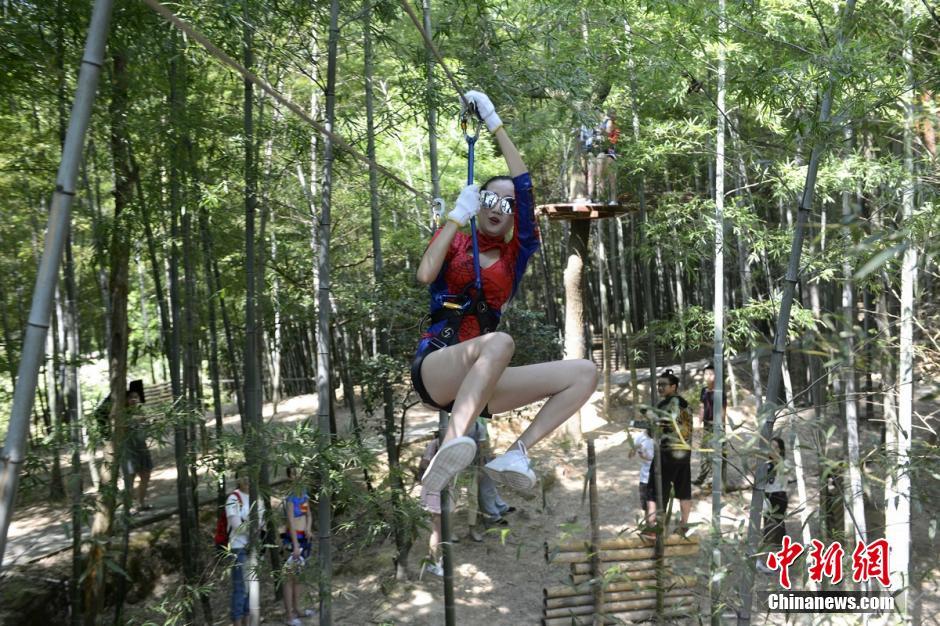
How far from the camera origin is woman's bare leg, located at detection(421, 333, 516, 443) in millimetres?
2229

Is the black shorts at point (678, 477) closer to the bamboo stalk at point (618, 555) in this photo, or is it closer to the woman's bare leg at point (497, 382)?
the bamboo stalk at point (618, 555)

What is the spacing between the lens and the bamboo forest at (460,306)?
2504mm

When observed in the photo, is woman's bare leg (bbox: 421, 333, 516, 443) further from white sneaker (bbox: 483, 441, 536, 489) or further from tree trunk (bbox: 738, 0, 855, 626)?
tree trunk (bbox: 738, 0, 855, 626)

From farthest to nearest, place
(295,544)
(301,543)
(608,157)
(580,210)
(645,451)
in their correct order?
(608,157)
(580,210)
(301,543)
(295,544)
(645,451)

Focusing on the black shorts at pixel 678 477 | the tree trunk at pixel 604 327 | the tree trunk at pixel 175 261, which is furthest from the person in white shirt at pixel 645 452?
the tree trunk at pixel 604 327

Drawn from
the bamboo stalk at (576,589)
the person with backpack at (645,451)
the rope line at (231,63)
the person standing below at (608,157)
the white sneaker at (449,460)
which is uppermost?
the person standing below at (608,157)

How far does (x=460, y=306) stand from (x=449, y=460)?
540 mm

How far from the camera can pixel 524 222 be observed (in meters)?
2.51

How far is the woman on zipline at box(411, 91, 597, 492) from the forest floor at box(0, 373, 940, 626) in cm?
241

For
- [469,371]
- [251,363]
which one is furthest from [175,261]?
[469,371]

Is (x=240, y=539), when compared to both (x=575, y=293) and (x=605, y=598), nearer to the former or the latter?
(x=605, y=598)

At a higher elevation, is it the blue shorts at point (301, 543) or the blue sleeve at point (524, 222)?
the blue sleeve at point (524, 222)

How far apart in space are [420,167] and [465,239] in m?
Result: 7.16

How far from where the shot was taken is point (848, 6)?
2.65 meters
